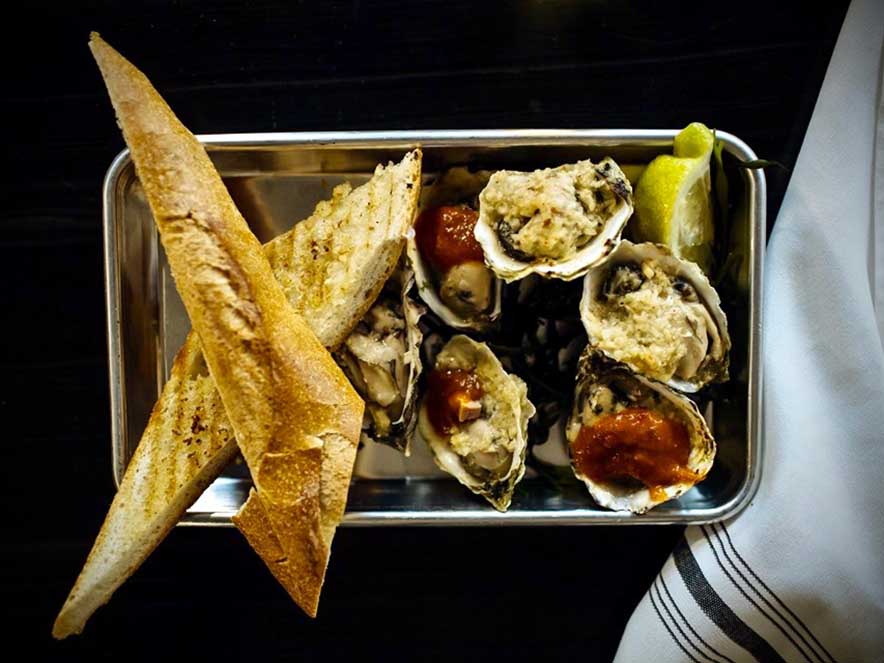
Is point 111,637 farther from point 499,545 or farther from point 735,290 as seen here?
point 735,290

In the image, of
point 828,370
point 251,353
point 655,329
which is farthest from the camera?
point 828,370

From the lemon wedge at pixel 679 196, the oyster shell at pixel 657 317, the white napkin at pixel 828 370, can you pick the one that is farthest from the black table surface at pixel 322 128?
the oyster shell at pixel 657 317

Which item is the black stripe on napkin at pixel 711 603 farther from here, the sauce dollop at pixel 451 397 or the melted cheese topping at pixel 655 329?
the sauce dollop at pixel 451 397

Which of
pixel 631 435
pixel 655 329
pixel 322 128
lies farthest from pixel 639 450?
pixel 322 128

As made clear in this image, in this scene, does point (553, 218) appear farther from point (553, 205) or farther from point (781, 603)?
point (781, 603)

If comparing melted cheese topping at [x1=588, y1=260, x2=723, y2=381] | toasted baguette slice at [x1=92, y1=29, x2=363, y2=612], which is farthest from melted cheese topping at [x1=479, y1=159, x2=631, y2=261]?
toasted baguette slice at [x1=92, y1=29, x2=363, y2=612]

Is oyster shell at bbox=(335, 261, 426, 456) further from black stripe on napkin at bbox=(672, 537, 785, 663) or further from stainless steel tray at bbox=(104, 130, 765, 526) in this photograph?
black stripe on napkin at bbox=(672, 537, 785, 663)
